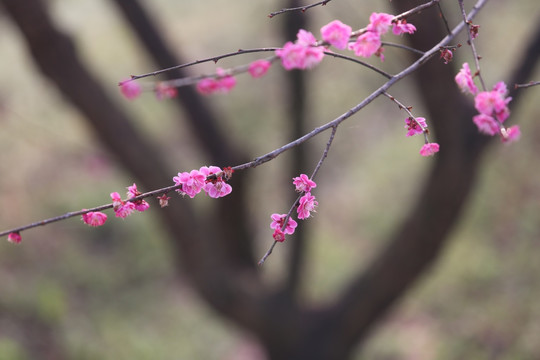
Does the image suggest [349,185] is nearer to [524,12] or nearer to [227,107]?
[227,107]

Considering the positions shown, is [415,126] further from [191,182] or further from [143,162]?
[143,162]

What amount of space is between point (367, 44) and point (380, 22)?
0.17 ft

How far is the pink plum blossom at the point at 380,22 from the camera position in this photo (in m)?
1.14

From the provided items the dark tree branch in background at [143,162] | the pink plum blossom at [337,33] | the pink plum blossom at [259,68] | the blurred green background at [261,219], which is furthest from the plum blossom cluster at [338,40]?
the blurred green background at [261,219]

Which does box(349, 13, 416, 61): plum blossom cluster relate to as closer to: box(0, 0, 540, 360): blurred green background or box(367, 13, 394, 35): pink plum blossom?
box(367, 13, 394, 35): pink plum blossom

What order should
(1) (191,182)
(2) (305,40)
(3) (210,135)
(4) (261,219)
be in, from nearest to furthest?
(1) (191,182) → (2) (305,40) → (3) (210,135) → (4) (261,219)

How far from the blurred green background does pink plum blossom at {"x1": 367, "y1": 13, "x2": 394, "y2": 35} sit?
173cm

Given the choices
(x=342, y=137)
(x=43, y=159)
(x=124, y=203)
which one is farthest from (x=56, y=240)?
(x=124, y=203)

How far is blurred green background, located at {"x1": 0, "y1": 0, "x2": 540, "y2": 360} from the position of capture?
4113 mm

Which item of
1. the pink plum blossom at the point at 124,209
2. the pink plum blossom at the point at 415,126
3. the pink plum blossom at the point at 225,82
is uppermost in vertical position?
the pink plum blossom at the point at 225,82

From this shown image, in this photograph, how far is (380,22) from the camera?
3.77 ft

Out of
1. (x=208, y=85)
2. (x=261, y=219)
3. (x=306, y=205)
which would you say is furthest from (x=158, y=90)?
(x=261, y=219)

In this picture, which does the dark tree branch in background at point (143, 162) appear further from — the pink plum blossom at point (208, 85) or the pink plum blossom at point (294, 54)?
the pink plum blossom at point (294, 54)

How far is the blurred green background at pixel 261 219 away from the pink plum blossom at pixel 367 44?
1704 mm
